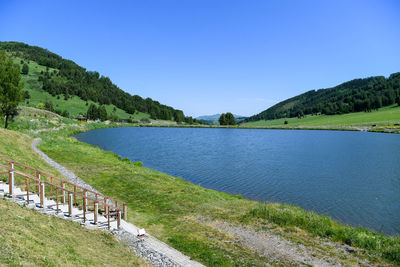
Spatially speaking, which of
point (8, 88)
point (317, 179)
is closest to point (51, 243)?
point (317, 179)

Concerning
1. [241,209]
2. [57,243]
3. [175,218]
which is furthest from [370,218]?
[57,243]

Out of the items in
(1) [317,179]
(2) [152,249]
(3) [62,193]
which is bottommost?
(1) [317,179]

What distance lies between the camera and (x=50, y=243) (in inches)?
405

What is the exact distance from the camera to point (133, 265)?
475 inches

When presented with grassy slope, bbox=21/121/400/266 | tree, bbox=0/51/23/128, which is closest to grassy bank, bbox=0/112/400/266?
grassy slope, bbox=21/121/400/266

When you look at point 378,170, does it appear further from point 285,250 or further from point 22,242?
point 22,242

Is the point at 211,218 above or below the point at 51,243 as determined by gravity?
below

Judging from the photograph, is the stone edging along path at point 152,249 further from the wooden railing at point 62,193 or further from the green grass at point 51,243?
the wooden railing at point 62,193

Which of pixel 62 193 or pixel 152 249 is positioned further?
pixel 62 193

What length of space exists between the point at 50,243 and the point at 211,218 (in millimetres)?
12665

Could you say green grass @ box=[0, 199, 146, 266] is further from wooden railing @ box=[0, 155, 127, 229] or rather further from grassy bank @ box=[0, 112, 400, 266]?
grassy bank @ box=[0, 112, 400, 266]

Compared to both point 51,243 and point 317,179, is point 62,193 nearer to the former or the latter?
point 51,243

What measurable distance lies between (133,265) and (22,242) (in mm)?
5203

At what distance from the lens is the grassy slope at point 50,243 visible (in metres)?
8.29
